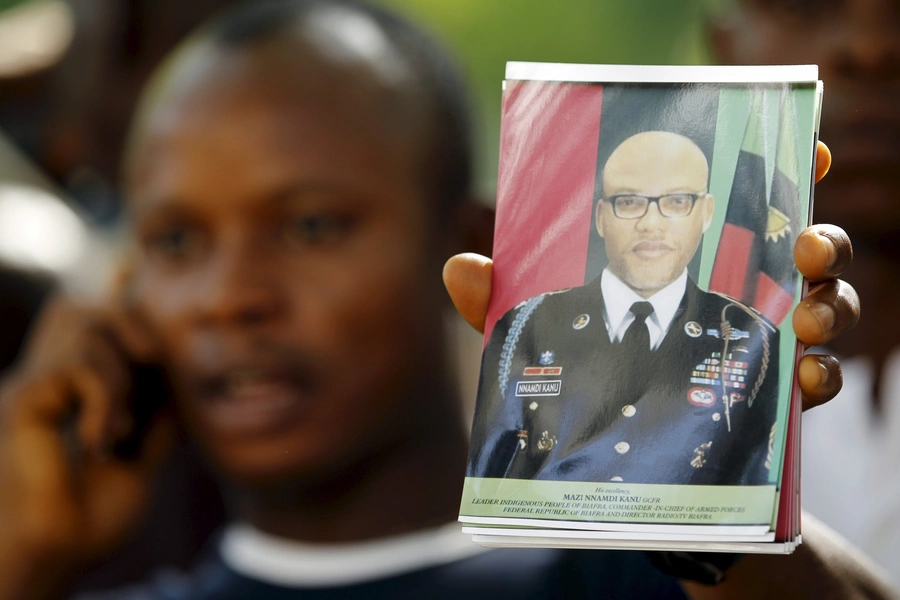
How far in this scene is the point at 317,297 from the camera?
1.27m

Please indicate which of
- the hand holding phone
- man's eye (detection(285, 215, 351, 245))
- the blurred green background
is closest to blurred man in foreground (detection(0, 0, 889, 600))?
man's eye (detection(285, 215, 351, 245))

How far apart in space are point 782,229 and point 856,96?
88 cm

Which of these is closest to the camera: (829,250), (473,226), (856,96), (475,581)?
(829,250)

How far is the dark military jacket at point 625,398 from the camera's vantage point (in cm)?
74

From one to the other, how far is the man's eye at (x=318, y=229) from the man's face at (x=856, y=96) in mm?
695

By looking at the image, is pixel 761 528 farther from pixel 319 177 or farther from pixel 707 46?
pixel 707 46

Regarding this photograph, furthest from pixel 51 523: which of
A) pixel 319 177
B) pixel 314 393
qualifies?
pixel 319 177

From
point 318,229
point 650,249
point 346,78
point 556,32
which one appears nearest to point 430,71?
point 346,78

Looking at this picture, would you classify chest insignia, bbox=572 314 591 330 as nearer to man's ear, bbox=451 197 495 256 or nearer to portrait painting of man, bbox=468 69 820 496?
portrait painting of man, bbox=468 69 820 496

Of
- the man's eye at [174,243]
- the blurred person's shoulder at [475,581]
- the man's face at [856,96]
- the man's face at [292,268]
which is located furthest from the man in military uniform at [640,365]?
the man's face at [856,96]

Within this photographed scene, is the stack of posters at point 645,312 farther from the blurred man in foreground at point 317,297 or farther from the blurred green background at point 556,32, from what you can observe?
the blurred green background at point 556,32

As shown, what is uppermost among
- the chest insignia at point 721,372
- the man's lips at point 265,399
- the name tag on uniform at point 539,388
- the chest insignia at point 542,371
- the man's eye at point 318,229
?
the chest insignia at point 721,372

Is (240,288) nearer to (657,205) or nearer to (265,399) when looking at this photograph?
(265,399)

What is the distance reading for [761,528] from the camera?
71 centimetres
